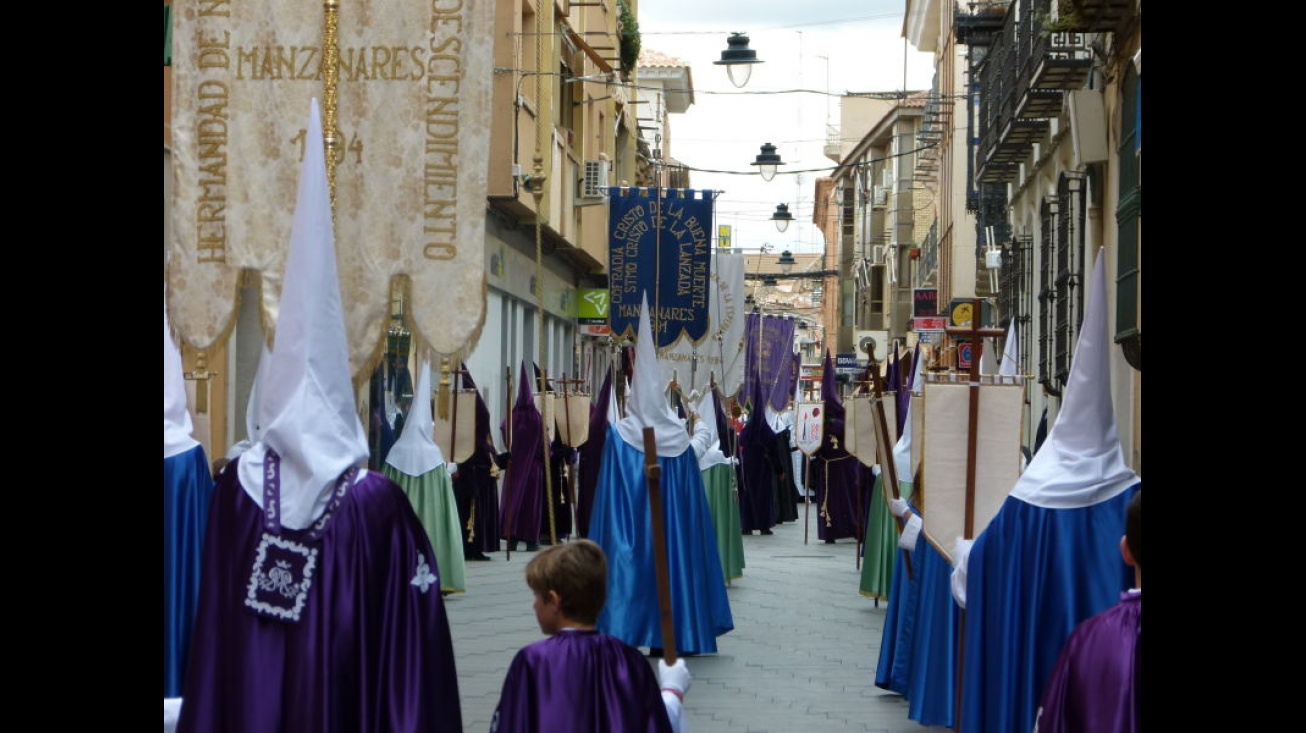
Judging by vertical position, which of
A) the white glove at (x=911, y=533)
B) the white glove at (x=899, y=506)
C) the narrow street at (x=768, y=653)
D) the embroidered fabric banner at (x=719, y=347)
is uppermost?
the embroidered fabric banner at (x=719, y=347)

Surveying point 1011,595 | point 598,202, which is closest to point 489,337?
point 598,202

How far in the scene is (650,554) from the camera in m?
13.8

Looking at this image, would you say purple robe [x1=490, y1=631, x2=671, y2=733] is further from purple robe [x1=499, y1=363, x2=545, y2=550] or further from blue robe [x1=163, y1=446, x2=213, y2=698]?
purple robe [x1=499, y1=363, x2=545, y2=550]

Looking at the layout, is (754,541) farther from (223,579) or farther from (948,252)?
(223,579)

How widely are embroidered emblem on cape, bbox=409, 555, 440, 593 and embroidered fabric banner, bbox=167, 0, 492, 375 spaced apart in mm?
2446

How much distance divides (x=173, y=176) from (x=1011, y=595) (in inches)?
165

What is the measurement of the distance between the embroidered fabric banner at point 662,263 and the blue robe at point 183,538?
12.4m

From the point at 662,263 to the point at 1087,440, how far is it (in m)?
13.8

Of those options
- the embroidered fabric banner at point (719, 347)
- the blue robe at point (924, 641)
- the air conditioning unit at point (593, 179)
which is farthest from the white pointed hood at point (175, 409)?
the air conditioning unit at point (593, 179)

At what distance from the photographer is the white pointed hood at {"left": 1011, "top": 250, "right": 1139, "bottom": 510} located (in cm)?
672

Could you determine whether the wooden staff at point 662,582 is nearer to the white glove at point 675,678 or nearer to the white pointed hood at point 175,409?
the white glove at point 675,678

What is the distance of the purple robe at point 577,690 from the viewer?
5.24 metres

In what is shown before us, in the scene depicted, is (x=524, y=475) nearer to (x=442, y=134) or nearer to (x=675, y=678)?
(x=442, y=134)
